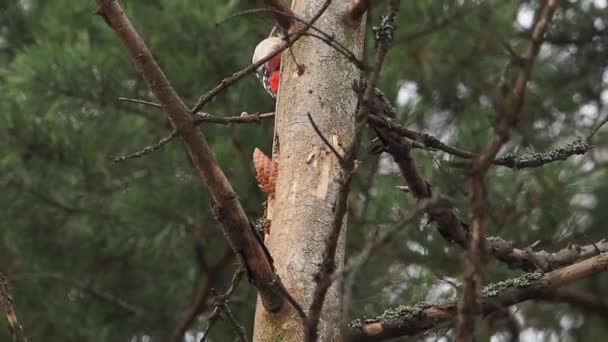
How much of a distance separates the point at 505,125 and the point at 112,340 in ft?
10.7

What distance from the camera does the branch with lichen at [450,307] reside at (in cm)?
191

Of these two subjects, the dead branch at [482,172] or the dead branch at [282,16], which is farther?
the dead branch at [282,16]

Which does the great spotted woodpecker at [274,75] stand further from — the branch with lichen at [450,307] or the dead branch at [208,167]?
the branch with lichen at [450,307]

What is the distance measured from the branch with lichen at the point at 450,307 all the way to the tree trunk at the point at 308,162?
0.50 feet

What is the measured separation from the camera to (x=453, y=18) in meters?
3.70

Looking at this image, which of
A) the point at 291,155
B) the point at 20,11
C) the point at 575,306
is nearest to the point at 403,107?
the point at 575,306

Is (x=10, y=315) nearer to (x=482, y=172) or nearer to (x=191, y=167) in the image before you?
(x=482, y=172)

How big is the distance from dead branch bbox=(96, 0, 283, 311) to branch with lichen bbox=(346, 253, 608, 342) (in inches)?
10.6

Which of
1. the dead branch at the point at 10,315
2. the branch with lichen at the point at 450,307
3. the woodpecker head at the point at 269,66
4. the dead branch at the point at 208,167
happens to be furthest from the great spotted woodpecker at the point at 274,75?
the dead branch at the point at 10,315

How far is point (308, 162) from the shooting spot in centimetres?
188

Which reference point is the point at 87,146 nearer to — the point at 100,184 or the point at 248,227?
the point at 100,184

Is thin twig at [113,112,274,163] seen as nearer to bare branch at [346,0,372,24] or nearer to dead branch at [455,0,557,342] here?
bare branch at [346,0,372,24]

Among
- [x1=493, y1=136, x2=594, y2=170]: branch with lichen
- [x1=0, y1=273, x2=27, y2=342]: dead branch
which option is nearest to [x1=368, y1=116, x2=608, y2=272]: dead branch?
[x1=493, y1=136, x2=594, y2=170]: branch with lichen

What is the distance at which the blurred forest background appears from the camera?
346cm
